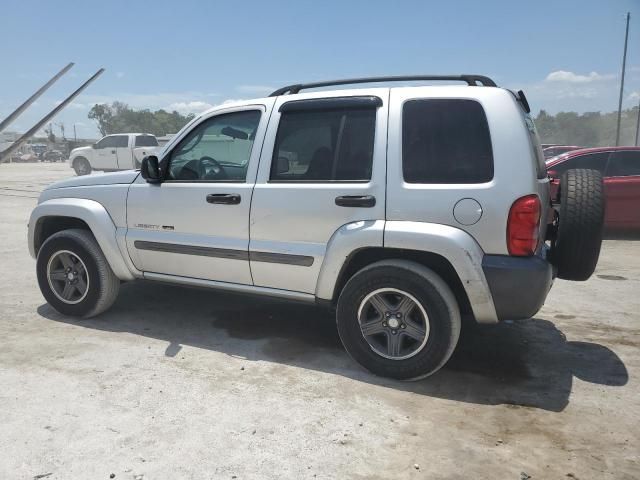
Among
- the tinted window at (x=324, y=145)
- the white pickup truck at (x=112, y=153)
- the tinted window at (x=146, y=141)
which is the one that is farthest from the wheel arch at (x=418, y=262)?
the tinted window at (x=146, y=141)

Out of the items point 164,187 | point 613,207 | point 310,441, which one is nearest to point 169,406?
point 310,441

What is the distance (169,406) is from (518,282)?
88.8 inches

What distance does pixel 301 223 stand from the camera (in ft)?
A: 11.5

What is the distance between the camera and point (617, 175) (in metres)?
8.41

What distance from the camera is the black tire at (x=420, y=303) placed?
3174 millimetres

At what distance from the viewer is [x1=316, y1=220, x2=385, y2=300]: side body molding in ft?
10.7

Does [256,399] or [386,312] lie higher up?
[386,312]

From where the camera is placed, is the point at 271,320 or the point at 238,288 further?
the point at 271,320

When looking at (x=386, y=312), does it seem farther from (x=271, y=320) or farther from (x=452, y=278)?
(x=271, y=320)

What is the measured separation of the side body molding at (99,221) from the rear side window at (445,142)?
2.58m

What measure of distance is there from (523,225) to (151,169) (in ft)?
9.28

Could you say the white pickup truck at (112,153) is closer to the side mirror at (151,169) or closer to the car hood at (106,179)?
the car hood at (106,179)

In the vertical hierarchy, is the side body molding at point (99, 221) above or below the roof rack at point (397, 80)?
below

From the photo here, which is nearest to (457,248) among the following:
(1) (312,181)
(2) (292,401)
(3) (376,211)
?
(3) (376,211)
